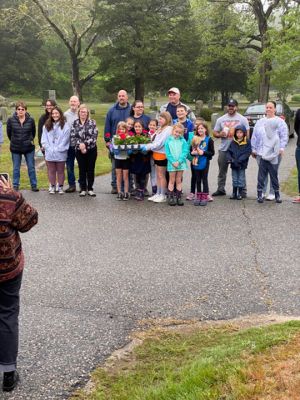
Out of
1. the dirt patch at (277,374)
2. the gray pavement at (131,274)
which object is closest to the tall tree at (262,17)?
the gray pavement at (131,274)

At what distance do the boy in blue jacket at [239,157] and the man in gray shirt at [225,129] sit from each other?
5.1 inches

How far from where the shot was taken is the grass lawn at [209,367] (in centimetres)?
283

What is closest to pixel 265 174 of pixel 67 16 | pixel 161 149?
pixel 161 149

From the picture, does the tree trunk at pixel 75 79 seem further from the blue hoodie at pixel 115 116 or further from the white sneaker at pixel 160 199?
the white sneaker at pixel 160 199

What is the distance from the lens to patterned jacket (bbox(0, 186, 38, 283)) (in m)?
3.15

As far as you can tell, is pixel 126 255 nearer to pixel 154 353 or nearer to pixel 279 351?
pixel 154 353

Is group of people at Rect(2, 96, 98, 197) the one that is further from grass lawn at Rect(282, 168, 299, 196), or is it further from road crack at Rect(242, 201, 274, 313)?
grass lawn at Rect(282, 168, 299, 196)

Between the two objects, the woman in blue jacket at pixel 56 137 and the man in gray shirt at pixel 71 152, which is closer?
the woman in blue jacket at pixel 56 137

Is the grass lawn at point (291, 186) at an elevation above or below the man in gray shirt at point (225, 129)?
below

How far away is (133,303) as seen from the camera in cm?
468

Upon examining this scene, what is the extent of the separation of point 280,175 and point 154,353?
8.91 m

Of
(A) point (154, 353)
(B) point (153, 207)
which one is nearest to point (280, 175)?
(B) point (153, 207)

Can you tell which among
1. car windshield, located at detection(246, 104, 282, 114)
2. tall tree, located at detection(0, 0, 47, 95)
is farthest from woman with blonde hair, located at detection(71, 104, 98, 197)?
tall tree, located at detection(0, 0, 47, 95)

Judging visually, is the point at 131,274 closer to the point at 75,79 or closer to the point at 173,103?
the point at 173,103
